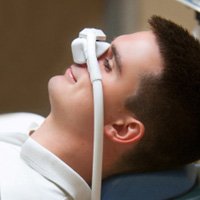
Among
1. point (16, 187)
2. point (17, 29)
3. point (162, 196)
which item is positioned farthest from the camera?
point (17, 29)

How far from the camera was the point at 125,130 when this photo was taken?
1181mm

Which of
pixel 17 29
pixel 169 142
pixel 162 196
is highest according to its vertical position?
pixel 17 29

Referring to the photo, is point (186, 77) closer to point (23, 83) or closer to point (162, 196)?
point (162, 196)

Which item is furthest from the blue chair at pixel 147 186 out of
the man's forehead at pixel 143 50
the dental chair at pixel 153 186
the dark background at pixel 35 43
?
the dark background at pixel 35 43

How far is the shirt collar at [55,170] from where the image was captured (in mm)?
1148

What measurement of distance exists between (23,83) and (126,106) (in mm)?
1117

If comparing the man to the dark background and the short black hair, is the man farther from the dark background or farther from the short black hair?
the dark background

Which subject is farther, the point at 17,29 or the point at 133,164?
the point at 17,29

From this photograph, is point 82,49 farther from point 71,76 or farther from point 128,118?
point 128,118

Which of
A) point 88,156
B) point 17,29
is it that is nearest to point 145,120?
point 88,156

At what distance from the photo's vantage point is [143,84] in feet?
3.77

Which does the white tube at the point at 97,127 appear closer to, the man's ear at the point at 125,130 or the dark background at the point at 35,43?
the man's ear at the point at 125,130

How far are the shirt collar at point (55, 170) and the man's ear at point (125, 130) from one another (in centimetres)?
13

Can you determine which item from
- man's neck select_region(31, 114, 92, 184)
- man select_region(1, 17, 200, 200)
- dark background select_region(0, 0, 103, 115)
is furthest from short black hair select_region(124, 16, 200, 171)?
dark background select_region(0, 0, 103, 115)
